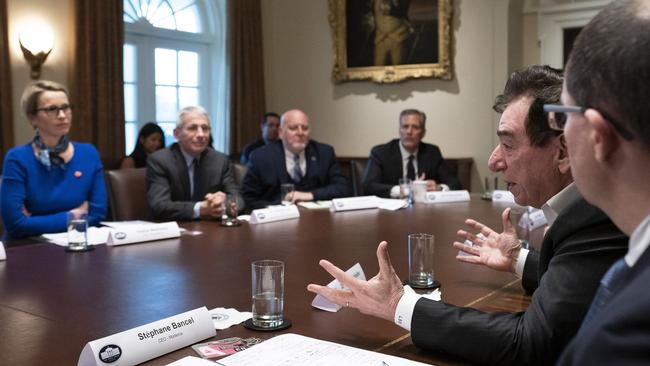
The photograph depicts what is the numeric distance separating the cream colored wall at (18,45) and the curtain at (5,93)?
11cm

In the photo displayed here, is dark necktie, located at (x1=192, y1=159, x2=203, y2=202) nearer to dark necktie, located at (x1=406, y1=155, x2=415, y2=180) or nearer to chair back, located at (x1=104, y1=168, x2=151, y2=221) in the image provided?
chair back, located at (x1=104, y1=168, x2=151, y2=221)

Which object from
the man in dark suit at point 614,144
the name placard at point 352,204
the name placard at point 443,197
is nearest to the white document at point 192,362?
the man in dark suit at point 614,144

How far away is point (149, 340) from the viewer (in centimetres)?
134

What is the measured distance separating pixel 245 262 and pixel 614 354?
1724mm

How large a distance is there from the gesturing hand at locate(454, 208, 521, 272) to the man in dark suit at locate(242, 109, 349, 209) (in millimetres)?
2447

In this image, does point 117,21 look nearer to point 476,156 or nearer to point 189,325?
point 476,156

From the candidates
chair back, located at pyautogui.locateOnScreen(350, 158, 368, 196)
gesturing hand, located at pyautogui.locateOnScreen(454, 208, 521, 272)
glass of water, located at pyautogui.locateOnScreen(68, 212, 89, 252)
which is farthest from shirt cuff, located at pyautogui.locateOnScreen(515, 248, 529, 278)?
chair back, located at pyautogui.locateOnScreen(350, 158, 368, 196)

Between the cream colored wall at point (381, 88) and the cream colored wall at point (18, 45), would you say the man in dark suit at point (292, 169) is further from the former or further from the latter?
the cream colored wall at point (381, 88)

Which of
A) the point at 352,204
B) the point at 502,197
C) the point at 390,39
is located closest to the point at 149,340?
the point at 352,204

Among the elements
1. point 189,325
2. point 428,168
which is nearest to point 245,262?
point 189,325

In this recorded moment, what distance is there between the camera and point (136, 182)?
4.03 metres

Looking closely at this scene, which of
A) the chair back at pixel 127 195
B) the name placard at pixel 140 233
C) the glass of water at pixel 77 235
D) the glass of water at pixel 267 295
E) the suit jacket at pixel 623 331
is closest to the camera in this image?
the suit jacket at pixel 623 331

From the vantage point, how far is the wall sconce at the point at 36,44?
5.69 m

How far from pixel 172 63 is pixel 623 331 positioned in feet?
23.2
